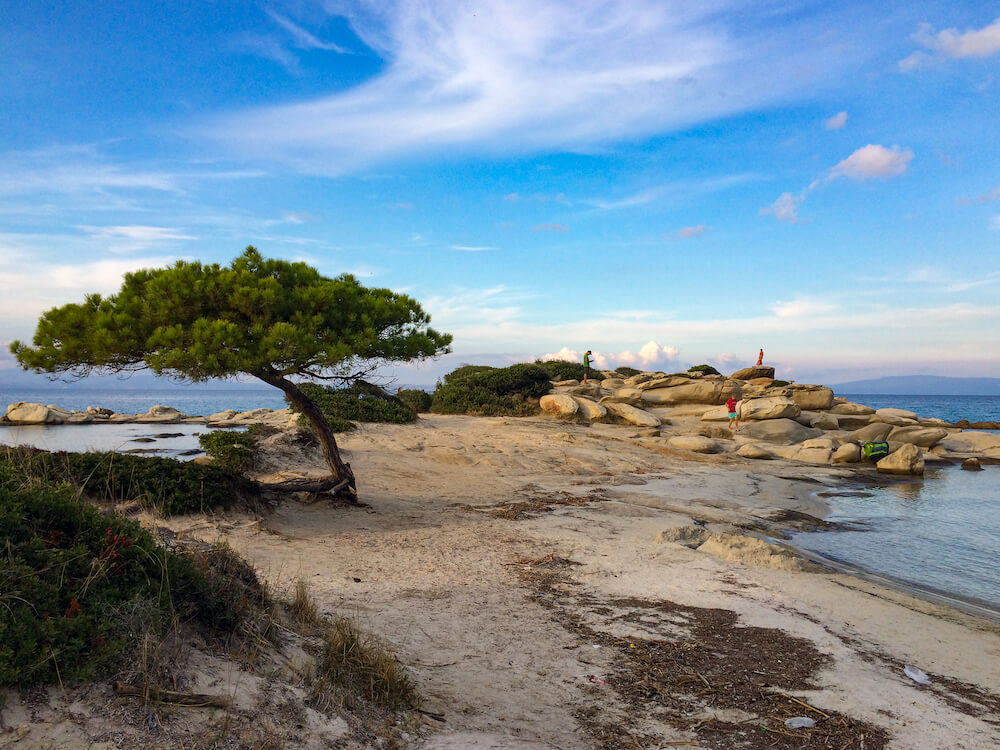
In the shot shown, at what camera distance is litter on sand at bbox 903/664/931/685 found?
5059 mm

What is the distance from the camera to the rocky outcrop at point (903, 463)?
2059 cm

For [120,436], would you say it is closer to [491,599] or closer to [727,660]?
[491,599]

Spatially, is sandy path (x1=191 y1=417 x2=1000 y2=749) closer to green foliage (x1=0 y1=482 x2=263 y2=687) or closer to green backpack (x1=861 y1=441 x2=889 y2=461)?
green foliage (x1=0 y1=482 x2=263 y2=687)

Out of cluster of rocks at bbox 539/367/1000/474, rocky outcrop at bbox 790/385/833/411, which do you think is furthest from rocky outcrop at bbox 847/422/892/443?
rocky outcrop at bbox 790/385/833/411

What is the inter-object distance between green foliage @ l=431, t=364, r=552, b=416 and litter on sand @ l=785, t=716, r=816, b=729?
2162 centimetres

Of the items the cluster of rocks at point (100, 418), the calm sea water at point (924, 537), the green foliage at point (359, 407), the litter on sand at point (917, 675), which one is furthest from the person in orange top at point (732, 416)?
the litter on sand at point (917, 675)

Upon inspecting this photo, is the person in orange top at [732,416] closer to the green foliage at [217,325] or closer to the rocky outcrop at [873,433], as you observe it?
the rocky outcrop at [873,433]

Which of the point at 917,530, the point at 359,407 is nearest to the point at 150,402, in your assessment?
the point at 359,407

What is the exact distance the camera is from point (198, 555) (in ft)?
14.0

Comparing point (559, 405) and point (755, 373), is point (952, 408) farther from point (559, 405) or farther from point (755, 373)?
point (559, 405)

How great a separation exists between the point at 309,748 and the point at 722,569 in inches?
247

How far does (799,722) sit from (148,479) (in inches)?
338

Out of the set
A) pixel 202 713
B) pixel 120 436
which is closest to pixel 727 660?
pixel 202 713

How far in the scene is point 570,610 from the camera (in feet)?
20.7
